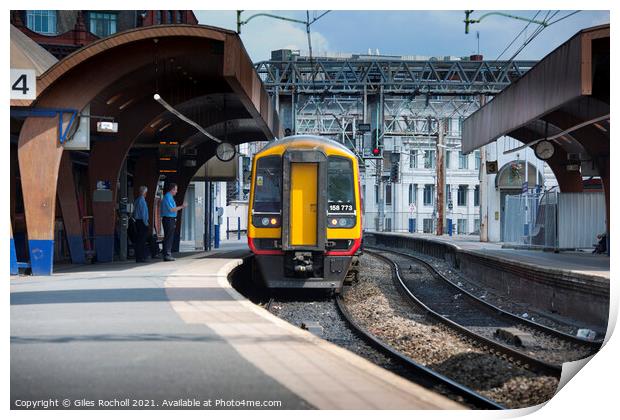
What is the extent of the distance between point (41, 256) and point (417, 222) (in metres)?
43.6

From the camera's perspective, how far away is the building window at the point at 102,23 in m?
37.8

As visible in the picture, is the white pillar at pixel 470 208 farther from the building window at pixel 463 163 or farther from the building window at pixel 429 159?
the building window at pixel 429 159

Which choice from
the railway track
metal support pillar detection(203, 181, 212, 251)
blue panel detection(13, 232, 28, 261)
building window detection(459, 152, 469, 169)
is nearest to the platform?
blue panel detection(13, 232, 28, 261)

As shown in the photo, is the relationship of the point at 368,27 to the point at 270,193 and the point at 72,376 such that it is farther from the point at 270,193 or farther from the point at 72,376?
the point at 270,193

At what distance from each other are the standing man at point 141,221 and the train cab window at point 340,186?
174 inches

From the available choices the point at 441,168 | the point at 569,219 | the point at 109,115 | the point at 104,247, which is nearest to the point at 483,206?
the point at 441,168

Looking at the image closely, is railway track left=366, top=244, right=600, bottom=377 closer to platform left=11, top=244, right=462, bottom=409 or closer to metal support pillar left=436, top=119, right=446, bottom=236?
platform left=11, top=244, right=462, bottom=409

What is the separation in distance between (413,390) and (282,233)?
9.21 meters

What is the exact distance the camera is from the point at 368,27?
23.7 ft

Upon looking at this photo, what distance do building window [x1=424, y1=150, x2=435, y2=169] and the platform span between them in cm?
4152

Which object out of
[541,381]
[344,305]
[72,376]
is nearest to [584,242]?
[344,305]

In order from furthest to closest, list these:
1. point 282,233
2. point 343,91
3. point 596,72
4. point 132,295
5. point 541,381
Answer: point 343,91 → point 282,233 → point 596,72 → point 132,295 → point 541,381

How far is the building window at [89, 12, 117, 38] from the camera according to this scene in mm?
37750

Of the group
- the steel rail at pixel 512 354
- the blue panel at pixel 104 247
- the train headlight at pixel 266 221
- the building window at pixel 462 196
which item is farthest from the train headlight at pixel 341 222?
the building window at pixel 462 196
